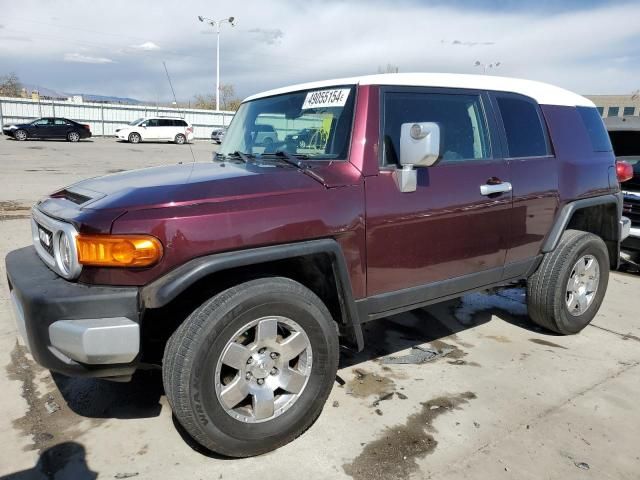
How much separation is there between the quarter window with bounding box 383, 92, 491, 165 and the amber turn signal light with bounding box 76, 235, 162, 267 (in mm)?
1398

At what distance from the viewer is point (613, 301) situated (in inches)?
201

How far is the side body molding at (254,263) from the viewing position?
2.19 m

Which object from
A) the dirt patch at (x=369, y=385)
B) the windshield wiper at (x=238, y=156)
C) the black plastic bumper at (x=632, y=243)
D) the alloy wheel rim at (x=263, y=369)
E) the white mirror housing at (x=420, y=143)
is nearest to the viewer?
the alloy wheel rim at (x=263, y=369)

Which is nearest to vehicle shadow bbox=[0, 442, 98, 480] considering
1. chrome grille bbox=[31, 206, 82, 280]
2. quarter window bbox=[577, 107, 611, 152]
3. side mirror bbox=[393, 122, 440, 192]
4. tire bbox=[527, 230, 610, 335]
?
chrome grille bbox=[31, 206, 82, 280]

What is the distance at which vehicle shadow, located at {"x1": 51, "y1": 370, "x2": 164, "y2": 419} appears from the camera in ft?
9.64

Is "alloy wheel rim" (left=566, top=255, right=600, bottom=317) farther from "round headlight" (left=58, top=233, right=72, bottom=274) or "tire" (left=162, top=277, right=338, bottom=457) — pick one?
"round headlight" (left=58, top=233, right=72, bottom=274)

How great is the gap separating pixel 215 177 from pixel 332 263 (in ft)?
2.52

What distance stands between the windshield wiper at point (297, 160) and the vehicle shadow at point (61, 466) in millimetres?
1834

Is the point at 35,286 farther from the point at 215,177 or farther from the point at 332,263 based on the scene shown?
the point at 332,263

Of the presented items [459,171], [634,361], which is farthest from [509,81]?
[634,361]

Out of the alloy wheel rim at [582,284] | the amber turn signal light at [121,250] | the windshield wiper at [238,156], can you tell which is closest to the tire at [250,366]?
the amber turn signal light at [121,250]

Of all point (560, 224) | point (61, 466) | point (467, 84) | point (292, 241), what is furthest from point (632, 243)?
point (61, 466)

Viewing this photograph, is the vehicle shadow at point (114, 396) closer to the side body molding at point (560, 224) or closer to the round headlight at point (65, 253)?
the round headlight at point (65, 253)

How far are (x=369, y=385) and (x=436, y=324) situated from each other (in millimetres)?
1312
